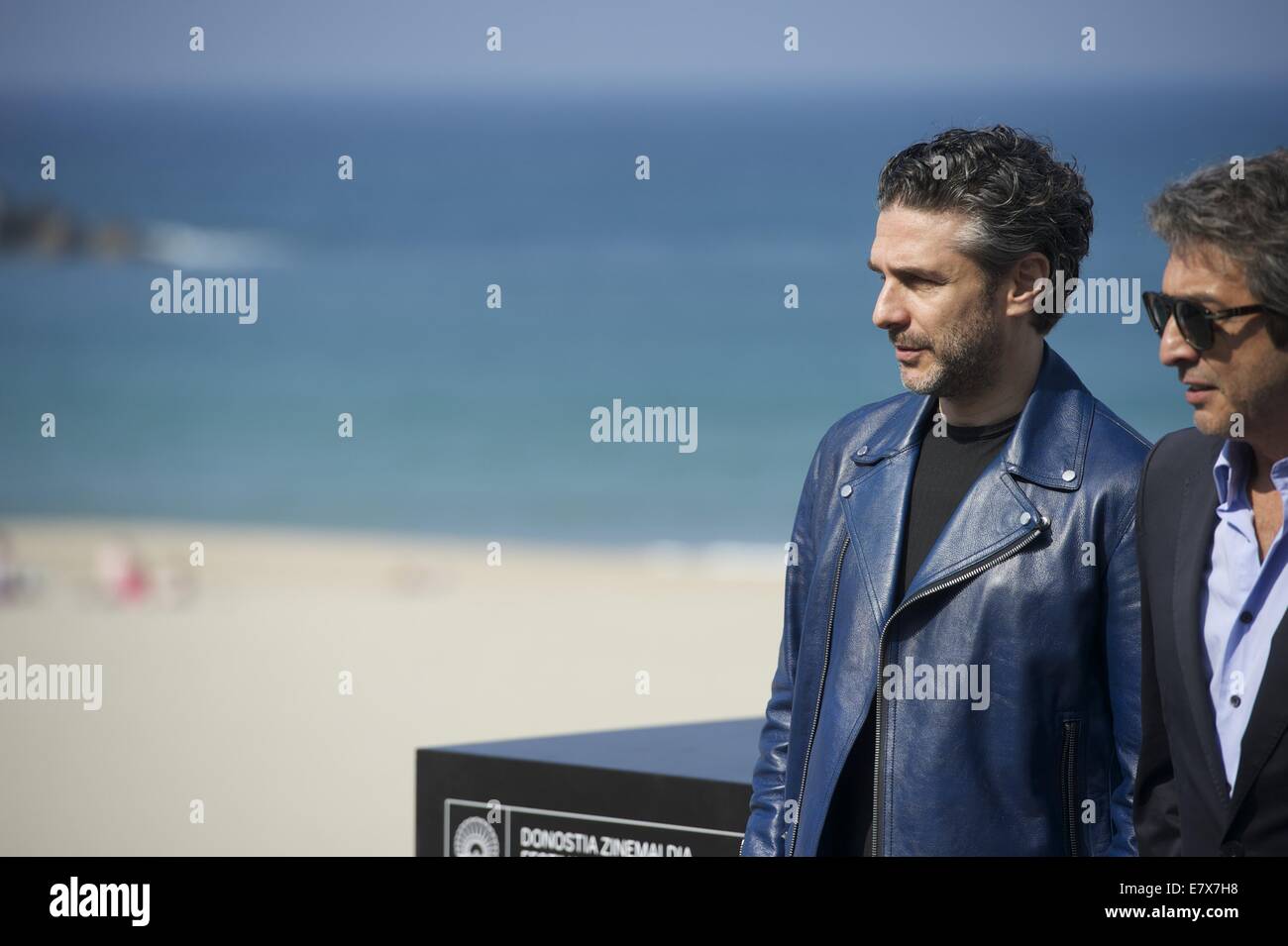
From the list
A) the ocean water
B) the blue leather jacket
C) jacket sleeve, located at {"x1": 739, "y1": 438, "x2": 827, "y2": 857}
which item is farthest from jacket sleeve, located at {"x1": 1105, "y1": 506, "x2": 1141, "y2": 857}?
the ocean water

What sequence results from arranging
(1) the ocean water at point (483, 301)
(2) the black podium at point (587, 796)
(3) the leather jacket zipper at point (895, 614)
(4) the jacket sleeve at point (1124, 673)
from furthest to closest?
(1) the ocean water at point (483, 301)
(2) the black podium at point (587, 796)
(3) the leather jacket zipper at point (895, 614)
(4) the jacket sleeve at point (1124, 673)

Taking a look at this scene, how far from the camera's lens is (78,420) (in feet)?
71.5

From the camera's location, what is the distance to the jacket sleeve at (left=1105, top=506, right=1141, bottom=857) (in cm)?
205

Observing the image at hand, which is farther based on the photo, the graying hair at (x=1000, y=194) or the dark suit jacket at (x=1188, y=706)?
the graying hair at (x=1000, y=194)

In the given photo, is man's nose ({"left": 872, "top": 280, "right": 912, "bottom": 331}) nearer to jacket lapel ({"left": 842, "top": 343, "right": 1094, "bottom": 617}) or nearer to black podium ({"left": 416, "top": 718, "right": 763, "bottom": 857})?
jacket lapel ({"left": 842, "top": 343, "right": 1094, "bottom": 617})

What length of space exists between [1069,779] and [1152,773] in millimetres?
173

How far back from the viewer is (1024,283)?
7.49ft

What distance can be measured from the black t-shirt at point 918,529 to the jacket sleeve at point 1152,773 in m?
0.35

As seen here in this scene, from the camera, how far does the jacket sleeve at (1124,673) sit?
80.9 inches

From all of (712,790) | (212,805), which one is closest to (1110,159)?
(212,805)

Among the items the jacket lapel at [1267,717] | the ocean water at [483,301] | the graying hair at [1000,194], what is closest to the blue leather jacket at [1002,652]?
the graying hair at [1000,194]

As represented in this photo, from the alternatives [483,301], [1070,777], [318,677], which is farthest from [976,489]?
[483,301]

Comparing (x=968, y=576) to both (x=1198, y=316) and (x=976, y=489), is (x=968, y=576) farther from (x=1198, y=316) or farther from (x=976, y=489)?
(x=1198, y=316)

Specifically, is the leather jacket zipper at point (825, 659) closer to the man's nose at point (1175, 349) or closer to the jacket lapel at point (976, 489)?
the jacket lapel at point (976, 489)
